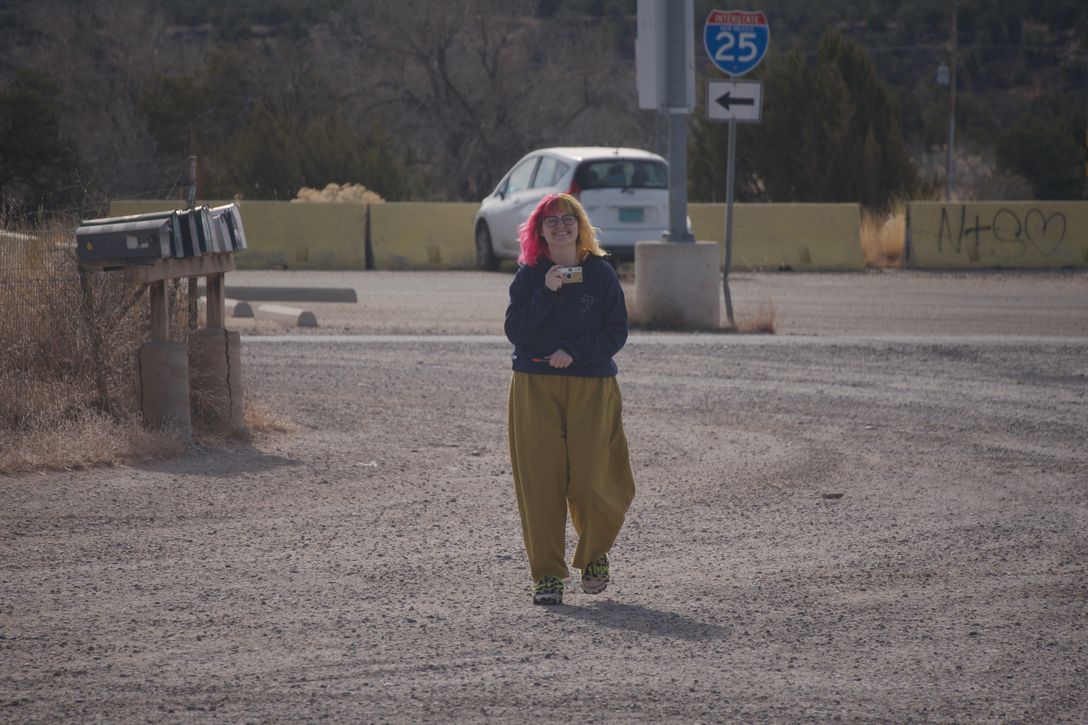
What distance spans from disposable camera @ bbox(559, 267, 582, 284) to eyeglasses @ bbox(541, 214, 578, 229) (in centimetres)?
17

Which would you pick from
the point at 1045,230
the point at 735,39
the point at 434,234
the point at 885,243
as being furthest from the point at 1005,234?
the point at 735,39

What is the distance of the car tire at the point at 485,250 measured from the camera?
22.3 m

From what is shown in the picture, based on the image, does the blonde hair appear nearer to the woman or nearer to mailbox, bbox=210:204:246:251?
the woman

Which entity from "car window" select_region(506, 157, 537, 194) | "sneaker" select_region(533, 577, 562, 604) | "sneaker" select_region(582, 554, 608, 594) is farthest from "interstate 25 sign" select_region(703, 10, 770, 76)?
"sneaker" select_region(533, 577, 562, 604)

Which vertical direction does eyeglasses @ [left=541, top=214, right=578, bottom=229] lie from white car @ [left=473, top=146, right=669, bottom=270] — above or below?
above

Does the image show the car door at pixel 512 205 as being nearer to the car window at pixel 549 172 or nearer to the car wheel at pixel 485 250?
the car window at pixel 549 172

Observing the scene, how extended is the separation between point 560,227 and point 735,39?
1062 centimetres

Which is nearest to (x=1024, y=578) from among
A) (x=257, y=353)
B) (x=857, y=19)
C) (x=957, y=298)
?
(x=257, y=353)

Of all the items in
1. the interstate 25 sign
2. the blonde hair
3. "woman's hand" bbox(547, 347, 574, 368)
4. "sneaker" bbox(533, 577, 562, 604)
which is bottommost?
"sneaker" bbox(533, 577, 562, 604)

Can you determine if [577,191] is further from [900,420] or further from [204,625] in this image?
[204,625]

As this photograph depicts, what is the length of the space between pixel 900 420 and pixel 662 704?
6.24 metres

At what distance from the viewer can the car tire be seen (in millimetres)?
22344

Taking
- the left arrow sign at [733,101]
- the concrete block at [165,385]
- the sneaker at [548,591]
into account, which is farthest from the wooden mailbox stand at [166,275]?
the left arrow sign at [733,101]

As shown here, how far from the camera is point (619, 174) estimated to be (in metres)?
20.7
